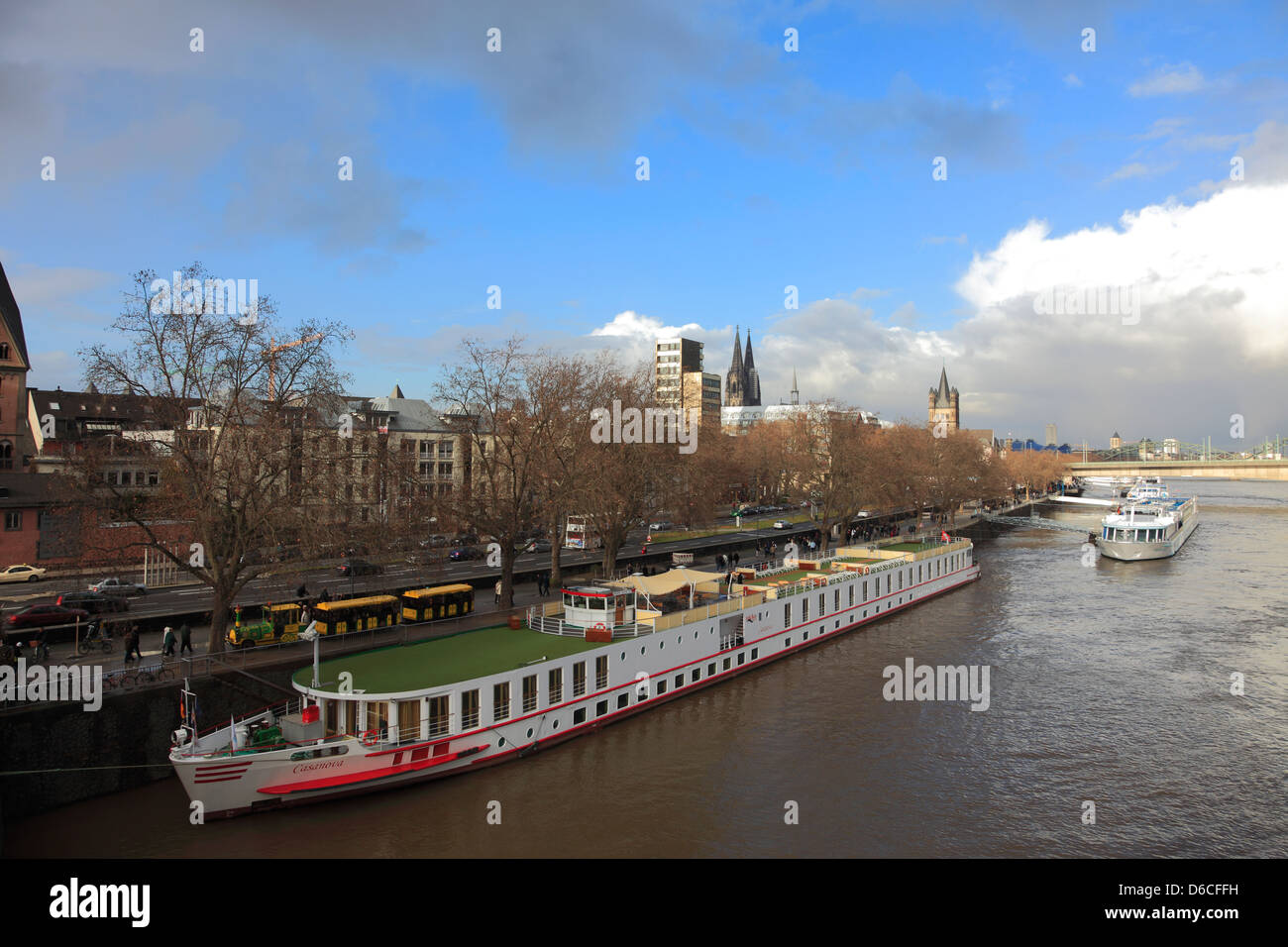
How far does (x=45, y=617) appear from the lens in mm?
32188

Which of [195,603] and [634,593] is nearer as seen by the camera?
[634,593]

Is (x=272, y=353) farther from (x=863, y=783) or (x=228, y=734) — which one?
(x=863, y=783)

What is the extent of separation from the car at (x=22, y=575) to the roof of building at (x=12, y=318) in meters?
31.6

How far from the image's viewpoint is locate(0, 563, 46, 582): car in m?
45.3

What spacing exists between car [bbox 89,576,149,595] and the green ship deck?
21632mm

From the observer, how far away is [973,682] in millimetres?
35969

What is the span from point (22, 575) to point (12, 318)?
1423 inches

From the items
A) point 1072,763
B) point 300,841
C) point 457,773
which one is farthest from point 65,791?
point 1072,763

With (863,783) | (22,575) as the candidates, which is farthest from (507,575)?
(22,575)

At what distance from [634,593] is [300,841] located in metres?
15.9

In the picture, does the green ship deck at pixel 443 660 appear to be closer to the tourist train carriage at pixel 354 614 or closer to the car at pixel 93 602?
the tourist train carriage at pixel 354 614

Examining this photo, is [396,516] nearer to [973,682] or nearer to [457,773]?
[457,773]

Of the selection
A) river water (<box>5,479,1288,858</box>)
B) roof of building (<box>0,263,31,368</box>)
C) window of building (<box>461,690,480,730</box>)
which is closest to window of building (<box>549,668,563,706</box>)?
river water (<box>5,479,1288,858</box>)

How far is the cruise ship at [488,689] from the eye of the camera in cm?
2198
